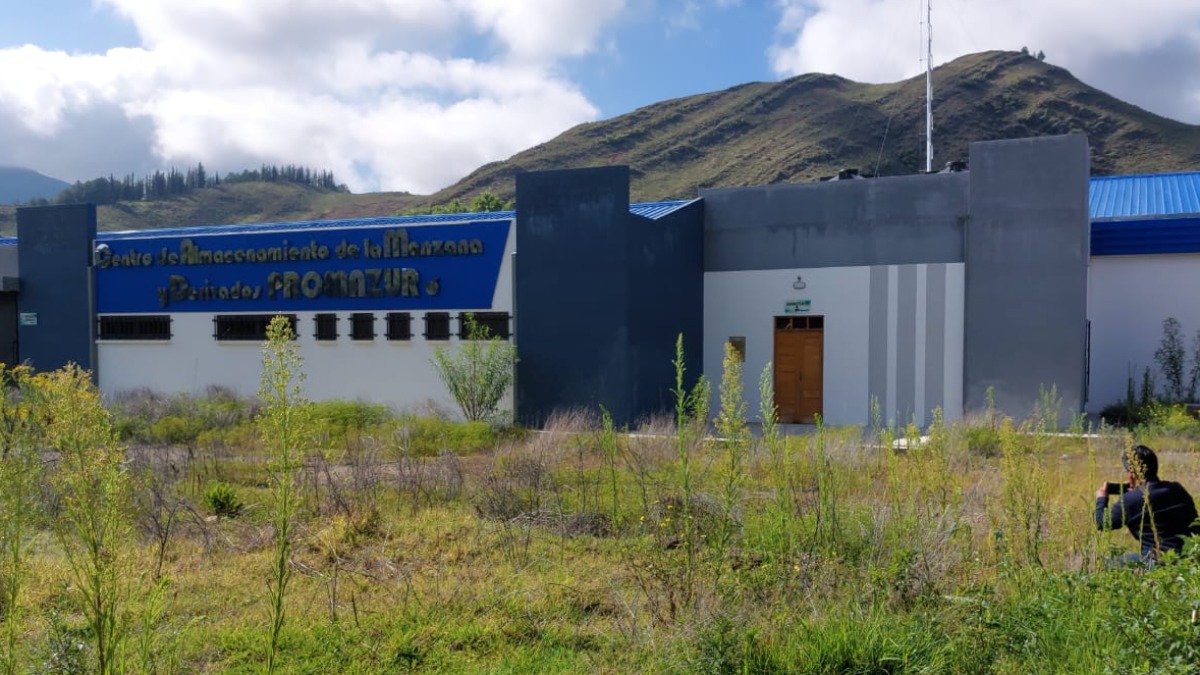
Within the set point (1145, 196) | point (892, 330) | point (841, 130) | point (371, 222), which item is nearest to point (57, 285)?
point (371, 222)

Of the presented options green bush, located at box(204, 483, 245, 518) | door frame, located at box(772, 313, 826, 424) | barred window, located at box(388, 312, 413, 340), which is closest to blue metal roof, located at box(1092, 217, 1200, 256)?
door frame, located at box(772, 313, 826, 424)

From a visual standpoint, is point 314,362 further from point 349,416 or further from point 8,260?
point 8,260

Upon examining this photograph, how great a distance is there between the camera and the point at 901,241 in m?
18.8

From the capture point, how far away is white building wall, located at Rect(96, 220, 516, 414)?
20.0 m

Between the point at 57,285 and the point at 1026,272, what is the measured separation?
24186 mm

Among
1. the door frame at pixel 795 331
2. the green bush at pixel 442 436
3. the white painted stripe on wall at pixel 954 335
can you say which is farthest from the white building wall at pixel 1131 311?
the green bush at pixel 442 436

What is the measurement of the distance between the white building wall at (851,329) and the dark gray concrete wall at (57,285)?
16724mm

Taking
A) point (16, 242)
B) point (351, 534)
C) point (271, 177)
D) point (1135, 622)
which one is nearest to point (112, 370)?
point (16, 242)

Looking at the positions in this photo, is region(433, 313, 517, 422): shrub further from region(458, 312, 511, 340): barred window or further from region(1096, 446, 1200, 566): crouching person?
region(1096, 446, 1200, 566): crouching person

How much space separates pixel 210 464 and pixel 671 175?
66.7 meters

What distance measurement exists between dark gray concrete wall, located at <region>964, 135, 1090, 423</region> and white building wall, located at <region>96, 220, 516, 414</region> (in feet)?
31.8

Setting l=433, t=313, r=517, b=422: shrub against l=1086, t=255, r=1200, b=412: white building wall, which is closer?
l=433, t=313, r=517, b=422: shrub

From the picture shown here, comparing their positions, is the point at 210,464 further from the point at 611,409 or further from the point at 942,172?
the point at 942,172

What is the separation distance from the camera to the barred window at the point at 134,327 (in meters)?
23.2
